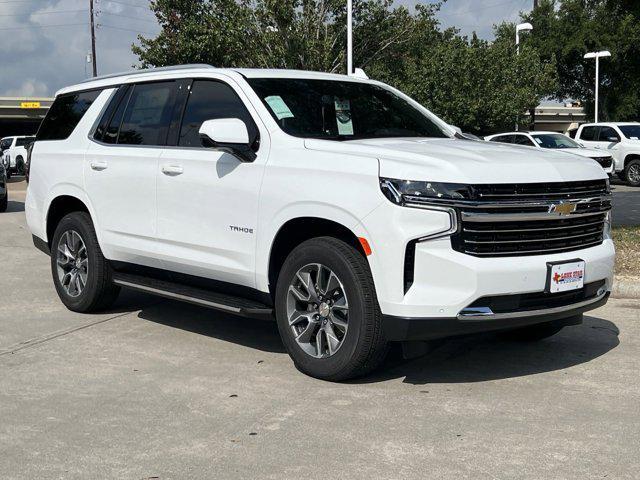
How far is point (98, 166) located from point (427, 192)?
10.5ft

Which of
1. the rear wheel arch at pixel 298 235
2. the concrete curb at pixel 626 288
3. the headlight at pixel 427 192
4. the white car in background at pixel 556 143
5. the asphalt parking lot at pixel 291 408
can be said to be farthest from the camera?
the white car in background at pixel 556 143

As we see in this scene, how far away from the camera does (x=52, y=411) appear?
4828 millimetres

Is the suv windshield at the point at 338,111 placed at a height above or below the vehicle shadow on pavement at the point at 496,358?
above

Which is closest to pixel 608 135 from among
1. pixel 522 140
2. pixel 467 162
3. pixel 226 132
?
pixel 522 140

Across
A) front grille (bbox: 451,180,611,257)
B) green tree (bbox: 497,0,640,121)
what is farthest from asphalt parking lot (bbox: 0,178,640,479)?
green tree (bbox: 497,0,640,121)

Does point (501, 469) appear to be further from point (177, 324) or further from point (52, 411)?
point (177, 324)

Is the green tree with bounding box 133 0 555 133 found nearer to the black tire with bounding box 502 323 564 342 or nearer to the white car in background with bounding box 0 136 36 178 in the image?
the white car in background with bounding box 0 136 36 178

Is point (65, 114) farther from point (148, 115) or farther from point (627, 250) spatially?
point (627, 250)

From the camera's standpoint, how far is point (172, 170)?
616cm

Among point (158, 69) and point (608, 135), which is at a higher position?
point (158, 69)

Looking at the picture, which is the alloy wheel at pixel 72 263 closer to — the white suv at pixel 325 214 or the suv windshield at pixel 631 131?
the white suv at pixel 325 214

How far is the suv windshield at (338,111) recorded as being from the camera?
229 inches

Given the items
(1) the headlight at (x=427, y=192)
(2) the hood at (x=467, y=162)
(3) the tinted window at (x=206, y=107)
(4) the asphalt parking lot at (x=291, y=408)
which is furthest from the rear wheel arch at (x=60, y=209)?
(1) the headlight at (x=427, y=192)

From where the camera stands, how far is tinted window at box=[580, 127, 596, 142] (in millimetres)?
25578
